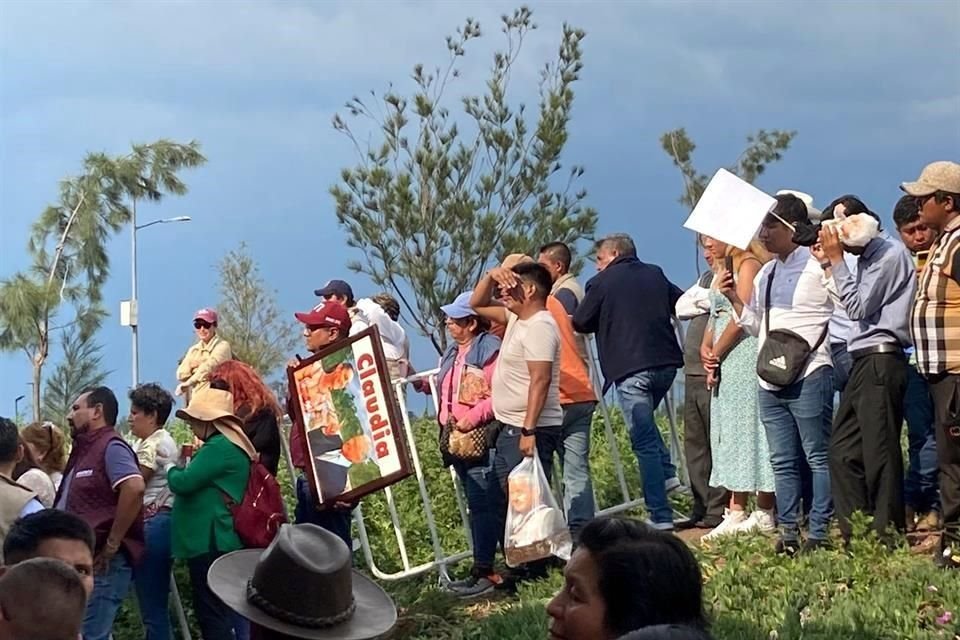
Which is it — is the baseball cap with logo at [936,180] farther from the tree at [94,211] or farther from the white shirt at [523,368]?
the tree at [94,211]

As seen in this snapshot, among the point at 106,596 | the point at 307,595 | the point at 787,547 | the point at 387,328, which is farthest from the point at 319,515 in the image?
the point at 307,595

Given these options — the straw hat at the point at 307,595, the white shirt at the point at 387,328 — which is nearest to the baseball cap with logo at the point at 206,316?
the white shirt at the point at 387,328

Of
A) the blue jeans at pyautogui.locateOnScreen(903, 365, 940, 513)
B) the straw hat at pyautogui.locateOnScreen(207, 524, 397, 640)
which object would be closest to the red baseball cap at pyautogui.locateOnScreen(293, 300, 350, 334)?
the blue jeans at pyautogui.locateOnScreen(903, 365, 940, 513)

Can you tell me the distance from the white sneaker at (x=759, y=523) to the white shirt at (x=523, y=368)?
118 cm

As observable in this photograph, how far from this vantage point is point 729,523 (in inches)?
311

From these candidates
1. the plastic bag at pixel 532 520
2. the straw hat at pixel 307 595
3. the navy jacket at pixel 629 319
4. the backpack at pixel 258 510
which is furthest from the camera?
the navy jacket at pixel 629 319

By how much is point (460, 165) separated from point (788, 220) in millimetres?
14098

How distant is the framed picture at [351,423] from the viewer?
7730 millimetres

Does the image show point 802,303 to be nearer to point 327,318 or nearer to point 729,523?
point 729,523

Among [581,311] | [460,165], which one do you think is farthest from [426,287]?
[581,311]

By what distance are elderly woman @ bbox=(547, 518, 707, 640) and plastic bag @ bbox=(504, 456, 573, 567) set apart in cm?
398

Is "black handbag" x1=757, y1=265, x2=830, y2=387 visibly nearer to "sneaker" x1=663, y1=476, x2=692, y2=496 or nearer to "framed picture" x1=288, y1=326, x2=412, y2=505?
"sneaker" x1=663, y1=476, x2=692, y2=496

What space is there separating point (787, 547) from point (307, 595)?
14.0 ft

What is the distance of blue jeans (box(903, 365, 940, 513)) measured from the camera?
24.6ft
